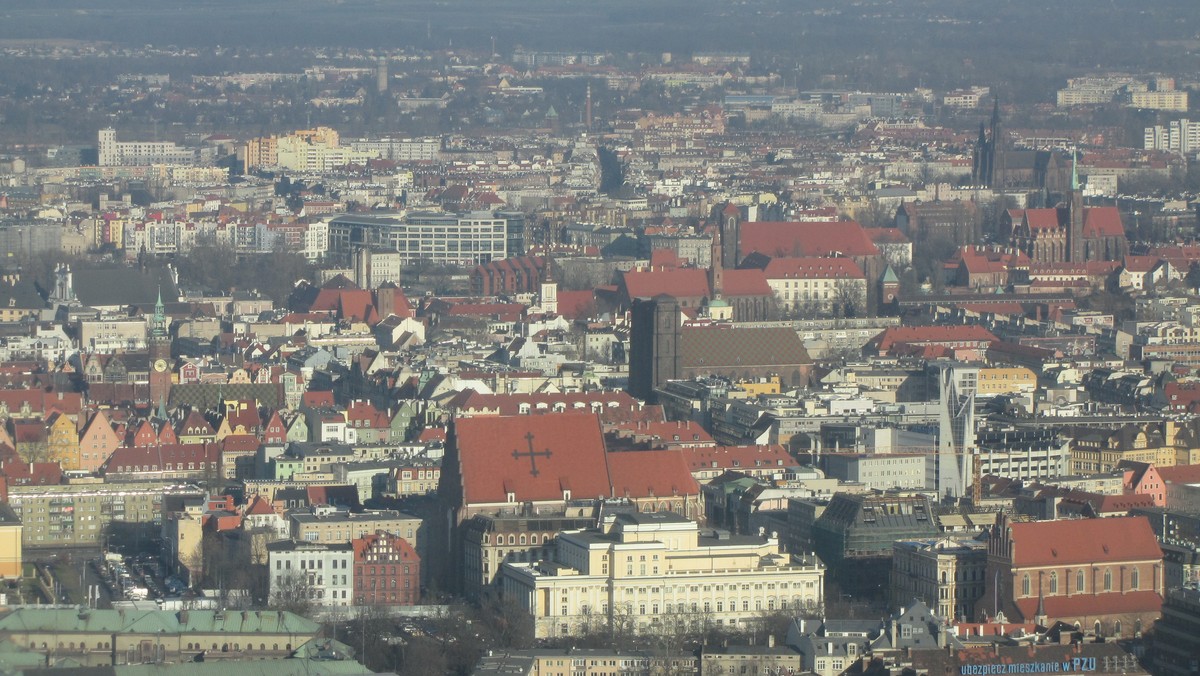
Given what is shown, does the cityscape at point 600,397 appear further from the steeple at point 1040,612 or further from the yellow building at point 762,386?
the yellow building at point 762,386

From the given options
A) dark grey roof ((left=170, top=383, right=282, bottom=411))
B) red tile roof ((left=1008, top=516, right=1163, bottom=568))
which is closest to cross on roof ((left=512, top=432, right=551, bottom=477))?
red tile roof ((left=1008, top=516, right=1163, bottom=568))

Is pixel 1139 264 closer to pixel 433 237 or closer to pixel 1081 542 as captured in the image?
pixel 433 237

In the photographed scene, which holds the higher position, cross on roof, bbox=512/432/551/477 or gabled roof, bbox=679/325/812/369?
cross on roof, bbox=512/432/551/477

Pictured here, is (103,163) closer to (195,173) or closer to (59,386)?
(195,173)

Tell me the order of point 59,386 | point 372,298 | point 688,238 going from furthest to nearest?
point 688,238 < point 372,298 < point 59,386

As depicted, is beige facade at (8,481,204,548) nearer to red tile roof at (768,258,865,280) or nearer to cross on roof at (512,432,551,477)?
cross on roof at (512,432,551,477)

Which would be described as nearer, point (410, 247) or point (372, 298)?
point (372, 298)

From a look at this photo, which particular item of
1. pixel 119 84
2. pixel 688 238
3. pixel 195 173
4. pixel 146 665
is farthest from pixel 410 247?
pixel 119 84
